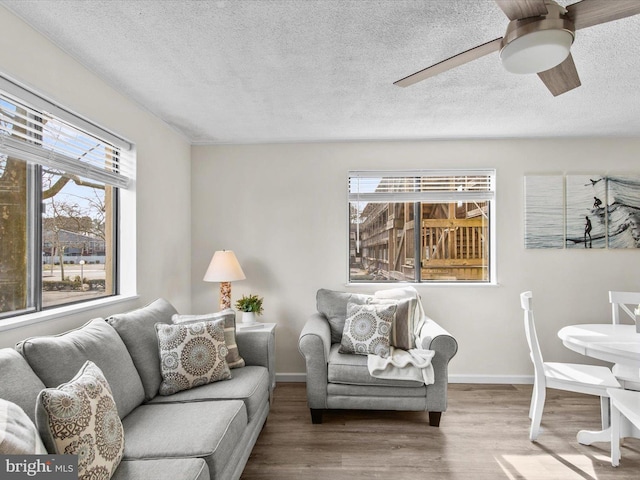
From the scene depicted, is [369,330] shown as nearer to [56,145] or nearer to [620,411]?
[620,411]

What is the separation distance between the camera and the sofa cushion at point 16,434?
995mm

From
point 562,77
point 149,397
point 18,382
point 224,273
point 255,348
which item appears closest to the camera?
point 18,382

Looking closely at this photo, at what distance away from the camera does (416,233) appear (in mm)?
3930

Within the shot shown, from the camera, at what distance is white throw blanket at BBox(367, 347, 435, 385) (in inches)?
106

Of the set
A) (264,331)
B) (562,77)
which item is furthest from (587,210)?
(264,331)

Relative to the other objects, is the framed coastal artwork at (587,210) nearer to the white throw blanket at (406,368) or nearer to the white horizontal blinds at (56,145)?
the white throw blanket at (406,368)

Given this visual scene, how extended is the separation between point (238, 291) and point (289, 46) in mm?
2541

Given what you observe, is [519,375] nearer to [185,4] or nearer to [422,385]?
[422,385]

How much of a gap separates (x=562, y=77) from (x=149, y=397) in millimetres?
2766

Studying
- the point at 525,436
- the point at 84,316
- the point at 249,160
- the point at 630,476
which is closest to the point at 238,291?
the point at 249,160

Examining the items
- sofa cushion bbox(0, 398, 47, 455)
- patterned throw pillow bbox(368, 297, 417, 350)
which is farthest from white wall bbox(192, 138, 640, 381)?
sofa cushion bbox(0, 398, 47, 455)

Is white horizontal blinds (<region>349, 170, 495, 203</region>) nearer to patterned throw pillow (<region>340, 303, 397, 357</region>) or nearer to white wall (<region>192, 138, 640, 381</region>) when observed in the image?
white wall (<region>192, 138, 640, 381</region>)

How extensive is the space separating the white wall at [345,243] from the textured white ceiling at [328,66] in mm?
306

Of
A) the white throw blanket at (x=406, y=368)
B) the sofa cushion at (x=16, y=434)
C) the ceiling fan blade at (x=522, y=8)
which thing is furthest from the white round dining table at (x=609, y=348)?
the sofa cushion at (x=16, y=434)
